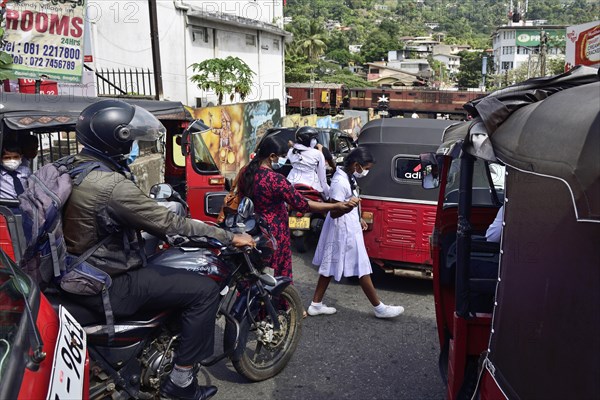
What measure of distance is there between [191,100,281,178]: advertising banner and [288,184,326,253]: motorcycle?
194 inches

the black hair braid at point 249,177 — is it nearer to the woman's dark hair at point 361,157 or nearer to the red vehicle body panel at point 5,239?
the woman's dark hair at point 361,157

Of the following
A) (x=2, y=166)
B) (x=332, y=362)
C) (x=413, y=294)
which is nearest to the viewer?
(x=332, y=362)

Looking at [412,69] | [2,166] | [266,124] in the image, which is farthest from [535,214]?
[412,69]

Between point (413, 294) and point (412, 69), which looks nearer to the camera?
point (413, 294)

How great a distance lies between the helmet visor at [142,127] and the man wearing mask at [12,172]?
86.6 inches

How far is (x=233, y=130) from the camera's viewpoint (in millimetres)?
15938

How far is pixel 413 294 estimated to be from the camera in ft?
21.8

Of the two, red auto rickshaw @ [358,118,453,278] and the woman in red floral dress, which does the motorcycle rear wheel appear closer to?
the woman in red floral dress

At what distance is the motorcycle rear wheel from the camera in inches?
166

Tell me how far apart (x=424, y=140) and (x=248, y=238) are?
152 inches

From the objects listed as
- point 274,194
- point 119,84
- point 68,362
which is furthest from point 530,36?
point 68,362

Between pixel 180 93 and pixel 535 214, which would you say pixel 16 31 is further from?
pixel 180 93

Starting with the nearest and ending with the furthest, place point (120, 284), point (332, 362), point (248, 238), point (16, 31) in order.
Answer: point (120, 284) → point (248, 238) → point (332, 362) → point (16, 31)

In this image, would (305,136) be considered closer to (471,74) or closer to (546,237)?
(546,237)
